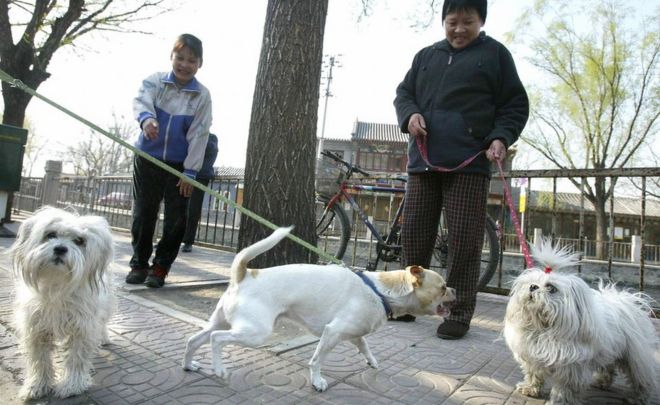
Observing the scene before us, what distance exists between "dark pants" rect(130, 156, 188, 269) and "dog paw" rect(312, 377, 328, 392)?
243 cm

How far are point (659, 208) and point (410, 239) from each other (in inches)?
1780

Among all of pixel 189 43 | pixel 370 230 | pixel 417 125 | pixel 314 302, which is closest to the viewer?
pixel 314 302

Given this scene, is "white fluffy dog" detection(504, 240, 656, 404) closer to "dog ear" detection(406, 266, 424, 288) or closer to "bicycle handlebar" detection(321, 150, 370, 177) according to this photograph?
"dog ear" detection(406, 266, 424, 288)

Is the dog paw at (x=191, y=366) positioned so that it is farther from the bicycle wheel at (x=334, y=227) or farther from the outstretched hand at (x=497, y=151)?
the bicycle wheel at (x=334, y=227)

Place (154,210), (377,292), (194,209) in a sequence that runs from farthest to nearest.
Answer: (194,209), (154,210), (377,292)

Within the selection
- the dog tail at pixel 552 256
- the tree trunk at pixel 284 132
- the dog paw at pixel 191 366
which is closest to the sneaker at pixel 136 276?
the tree trunk at pixel 284 132

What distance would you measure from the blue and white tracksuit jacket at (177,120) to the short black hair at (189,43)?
10.0 inches

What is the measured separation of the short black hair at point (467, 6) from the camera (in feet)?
10.3

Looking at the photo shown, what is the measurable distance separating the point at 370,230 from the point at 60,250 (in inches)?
169

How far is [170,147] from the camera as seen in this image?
3.87 meters

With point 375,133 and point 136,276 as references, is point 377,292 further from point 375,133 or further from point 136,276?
point 375,133

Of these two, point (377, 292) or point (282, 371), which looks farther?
point (377, 292)

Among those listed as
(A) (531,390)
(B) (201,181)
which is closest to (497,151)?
(A) (531,390)

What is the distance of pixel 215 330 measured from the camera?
7.54 feet
